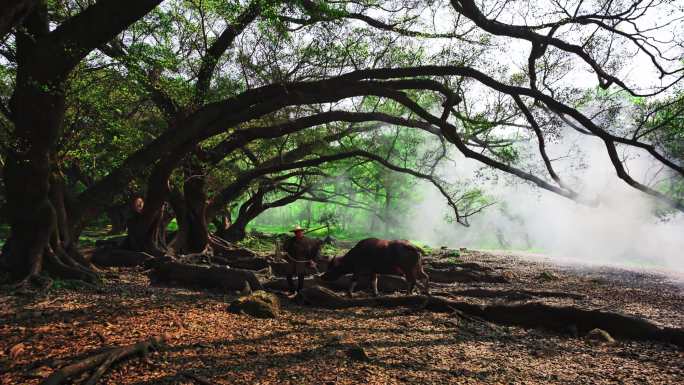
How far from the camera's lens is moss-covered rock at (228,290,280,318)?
8156mm

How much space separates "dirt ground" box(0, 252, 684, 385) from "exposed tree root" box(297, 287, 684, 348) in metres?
0.31

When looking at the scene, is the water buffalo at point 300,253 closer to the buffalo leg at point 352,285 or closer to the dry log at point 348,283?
the dry log at point 348,283

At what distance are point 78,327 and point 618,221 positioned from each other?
52057 mm

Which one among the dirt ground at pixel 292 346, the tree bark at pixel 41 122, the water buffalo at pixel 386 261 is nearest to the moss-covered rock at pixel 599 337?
the dirt ground at pixel 292 346

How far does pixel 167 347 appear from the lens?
5.75m

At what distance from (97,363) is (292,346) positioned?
104 inches

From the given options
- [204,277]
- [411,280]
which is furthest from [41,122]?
[411,280]

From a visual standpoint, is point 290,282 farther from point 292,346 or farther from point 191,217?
point 191,217

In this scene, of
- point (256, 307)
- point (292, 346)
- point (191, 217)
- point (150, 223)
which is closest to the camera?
point (292, 346)

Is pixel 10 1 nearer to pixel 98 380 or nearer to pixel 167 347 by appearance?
pixel 98 380

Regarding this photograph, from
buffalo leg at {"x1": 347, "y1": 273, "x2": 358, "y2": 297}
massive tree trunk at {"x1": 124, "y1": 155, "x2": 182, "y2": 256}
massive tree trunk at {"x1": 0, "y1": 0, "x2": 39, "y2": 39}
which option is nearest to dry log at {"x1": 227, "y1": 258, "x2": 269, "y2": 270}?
massive tree trunk at {"x1": 124, "y1": 155, "x2": 182, "y2": 256}

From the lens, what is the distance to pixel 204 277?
1126 centimetres

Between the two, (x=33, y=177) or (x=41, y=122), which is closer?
(x=41, y=122)

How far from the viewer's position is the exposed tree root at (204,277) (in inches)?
432
